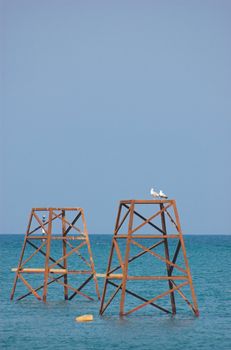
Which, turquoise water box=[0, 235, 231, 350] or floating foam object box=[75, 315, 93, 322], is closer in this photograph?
turquoise water box=[0, 235, 231, 350]

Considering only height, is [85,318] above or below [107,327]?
above

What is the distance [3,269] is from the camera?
320 ft

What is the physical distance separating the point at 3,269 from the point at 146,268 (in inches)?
789

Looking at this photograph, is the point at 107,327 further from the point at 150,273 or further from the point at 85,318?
the point at 150,273

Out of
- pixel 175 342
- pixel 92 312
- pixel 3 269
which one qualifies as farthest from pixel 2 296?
pixel 3 269

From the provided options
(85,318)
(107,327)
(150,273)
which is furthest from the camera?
(150,273)

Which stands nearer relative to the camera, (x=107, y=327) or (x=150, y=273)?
(x=107, y=327)

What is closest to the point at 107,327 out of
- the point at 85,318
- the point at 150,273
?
the point at 85,318

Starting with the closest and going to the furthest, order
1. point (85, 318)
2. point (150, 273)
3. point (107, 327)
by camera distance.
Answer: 1. point (107, 327)
2. point (85, 318)
3. point (150, 273)

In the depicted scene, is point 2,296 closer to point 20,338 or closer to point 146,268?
point 20,338

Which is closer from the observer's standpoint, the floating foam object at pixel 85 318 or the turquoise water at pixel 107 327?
the turquoise water at pixel 107 327

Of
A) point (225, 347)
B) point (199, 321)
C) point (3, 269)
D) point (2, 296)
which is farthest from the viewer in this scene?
point (3, 269)

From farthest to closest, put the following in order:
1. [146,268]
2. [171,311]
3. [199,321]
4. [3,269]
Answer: [146,268] → [3,269] → [171,311] → [199,321]

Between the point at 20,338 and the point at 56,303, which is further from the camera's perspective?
the point at 56,303
